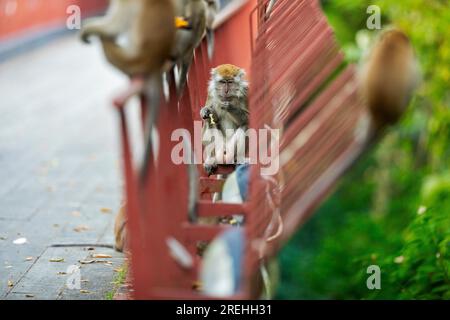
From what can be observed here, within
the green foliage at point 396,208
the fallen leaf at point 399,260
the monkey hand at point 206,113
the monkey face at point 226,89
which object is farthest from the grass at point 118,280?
the fallen leaf at point 399,260

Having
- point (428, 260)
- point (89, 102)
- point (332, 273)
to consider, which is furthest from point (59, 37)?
point (428, 260)

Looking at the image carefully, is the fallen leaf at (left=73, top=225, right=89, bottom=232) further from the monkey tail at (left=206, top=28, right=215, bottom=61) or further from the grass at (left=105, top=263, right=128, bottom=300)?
the monkey tail at (left=206, top=28, right=215, bottom=61)

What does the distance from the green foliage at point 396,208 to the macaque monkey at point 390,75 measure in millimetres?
1476

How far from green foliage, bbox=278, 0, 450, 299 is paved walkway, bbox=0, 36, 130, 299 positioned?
157cm

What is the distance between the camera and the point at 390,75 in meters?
2.56

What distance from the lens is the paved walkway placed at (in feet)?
14.9

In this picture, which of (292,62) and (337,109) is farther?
(292,62)

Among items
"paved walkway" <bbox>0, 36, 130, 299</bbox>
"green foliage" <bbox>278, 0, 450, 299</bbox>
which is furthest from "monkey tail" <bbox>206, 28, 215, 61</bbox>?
"paved walkway" <bbox>0, 36, 130, 299</bbox>

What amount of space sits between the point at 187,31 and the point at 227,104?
819 millimetres

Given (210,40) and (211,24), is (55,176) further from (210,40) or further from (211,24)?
(211,24)

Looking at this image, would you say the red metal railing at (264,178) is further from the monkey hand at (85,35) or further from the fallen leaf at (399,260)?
the fallen leaf at (399,260)

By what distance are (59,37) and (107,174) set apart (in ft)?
36.5

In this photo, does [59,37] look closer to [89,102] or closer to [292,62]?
[89,102]
